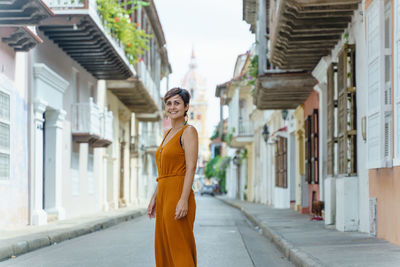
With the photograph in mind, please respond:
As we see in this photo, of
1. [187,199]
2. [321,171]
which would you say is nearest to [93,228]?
[321,171]

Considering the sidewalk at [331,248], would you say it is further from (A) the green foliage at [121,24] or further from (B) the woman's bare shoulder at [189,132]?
(A) the green foliage at [121,24]

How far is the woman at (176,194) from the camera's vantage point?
5.14 metres

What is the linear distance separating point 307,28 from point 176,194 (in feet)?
28.2

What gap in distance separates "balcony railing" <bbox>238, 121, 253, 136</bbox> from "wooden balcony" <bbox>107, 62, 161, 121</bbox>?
325 inches

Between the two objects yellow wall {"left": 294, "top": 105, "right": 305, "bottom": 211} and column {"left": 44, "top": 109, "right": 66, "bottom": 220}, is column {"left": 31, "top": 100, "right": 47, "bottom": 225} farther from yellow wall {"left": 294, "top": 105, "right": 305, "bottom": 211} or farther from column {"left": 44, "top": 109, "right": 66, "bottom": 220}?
yellow wall {"left": 294, "top": 105, "right": 305, "bottom": 211}

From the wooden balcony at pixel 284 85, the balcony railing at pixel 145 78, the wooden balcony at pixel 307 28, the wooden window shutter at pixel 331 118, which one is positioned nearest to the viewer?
the wooden balcony at pixel 307 28

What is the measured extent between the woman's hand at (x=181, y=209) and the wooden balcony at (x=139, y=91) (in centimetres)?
2071

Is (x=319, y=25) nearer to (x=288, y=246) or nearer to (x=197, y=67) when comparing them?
(x=288, y=246)

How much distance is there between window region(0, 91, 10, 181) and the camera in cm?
1365

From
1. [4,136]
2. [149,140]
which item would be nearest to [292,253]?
[4,136]

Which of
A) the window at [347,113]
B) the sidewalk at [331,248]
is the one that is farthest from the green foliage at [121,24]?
the sidewalk at [331,248]

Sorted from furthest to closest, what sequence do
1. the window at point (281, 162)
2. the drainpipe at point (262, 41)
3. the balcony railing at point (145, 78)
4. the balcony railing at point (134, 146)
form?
the balcony railing at point (134, 146) → the balcony railing at point (145, 78) → the window at point (281, 162) → the drainpipe at point (262, 41)

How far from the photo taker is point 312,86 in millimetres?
18422

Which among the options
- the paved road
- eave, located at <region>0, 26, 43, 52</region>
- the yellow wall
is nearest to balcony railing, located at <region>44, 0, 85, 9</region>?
eave, located at <region>0, 26, 43, 52</region>
